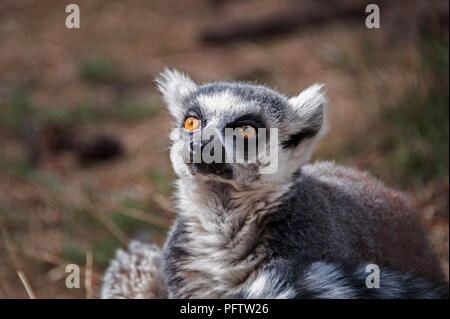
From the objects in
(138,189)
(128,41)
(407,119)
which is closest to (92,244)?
(138,189)

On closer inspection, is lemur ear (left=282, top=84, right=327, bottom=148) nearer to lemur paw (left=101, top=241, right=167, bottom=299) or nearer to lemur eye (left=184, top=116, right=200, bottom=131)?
lemur eye (left=184, top=116, right=200, bottom=131)

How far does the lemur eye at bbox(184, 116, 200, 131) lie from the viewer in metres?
2.16

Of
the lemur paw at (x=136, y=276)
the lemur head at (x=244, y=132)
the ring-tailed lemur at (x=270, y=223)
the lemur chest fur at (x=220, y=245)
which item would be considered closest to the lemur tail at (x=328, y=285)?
the ring-tailed lemur at (x=270, y=223)

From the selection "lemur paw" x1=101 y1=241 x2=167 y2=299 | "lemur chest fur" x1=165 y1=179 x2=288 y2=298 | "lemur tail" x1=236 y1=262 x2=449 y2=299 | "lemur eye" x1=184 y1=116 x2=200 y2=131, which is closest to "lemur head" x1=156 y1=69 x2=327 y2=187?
"lemur eye" x1=184 y1=116 x2=200 y2=131

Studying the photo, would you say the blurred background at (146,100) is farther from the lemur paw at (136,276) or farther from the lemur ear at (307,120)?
the lemur ear at (307,120)

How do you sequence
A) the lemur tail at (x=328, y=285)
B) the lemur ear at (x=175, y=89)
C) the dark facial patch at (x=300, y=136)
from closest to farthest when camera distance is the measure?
the lemur tail at (x=328, y=285) → the dark facial patch at (x=300, y=136) → the lemur ear at (x=175, y=89)

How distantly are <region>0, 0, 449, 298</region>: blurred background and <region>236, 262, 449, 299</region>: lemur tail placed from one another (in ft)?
3.56

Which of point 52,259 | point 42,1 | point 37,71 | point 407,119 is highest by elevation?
point 42,1

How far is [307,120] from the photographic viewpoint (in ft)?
7.48

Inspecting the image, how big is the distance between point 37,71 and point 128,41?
1.46 metres

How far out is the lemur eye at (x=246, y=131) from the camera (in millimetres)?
2076

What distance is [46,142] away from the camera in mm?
5246

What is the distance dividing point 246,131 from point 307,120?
339mm

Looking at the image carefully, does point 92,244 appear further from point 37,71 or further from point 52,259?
point 37,71
